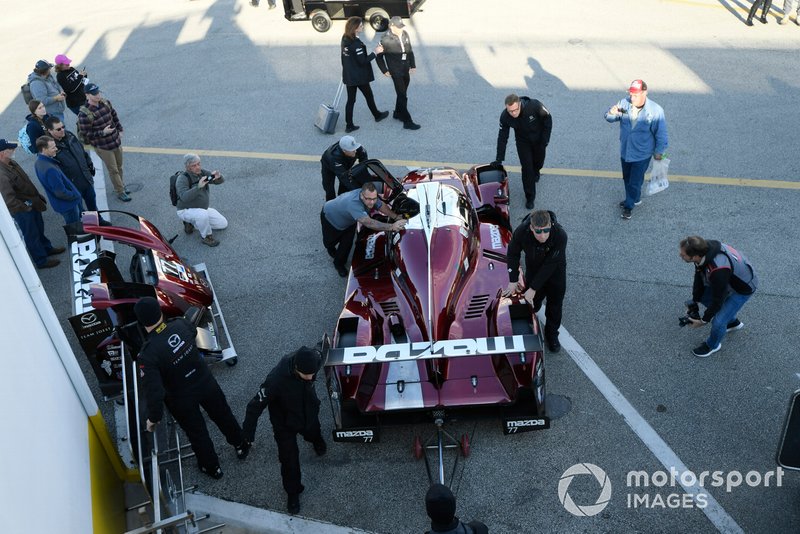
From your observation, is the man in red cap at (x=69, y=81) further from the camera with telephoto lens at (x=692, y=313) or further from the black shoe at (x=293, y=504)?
the camera with telephoto lens at (x=692, y=313)

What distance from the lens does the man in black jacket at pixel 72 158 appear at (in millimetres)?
8409

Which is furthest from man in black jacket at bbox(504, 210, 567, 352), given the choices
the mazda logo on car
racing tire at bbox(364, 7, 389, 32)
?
racing tire at bbox(364, 7, 389, 32)

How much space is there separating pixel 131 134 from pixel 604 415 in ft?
32.8

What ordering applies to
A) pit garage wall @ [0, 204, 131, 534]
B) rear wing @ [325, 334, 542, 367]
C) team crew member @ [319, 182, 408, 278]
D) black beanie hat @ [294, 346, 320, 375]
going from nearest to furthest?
pit garage wall @ [0, 204, 131, 534]
black beanie hat @ [294, 346, 320, 375]
rear wing @ [325, 334, 542, 367]
team crew member @ [319, 182, 408, 278]

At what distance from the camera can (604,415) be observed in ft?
20.4

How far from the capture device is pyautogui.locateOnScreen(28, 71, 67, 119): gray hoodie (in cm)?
1071

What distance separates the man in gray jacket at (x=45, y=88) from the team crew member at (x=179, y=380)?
7.00 meters

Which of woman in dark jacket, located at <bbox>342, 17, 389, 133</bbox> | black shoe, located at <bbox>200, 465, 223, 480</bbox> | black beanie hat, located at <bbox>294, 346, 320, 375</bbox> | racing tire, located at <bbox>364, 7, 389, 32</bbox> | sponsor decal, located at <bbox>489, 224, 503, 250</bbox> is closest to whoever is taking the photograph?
black beanie hat, located at <bbox>294, 346, 320, 375</bbox>

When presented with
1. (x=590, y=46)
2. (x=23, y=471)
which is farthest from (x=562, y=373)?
(x=590, y=46)

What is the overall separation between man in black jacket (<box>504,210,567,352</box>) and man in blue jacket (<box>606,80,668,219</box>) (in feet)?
8.18

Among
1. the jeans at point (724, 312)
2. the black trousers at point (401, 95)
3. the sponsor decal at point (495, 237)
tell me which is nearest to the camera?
the jeans at point (724, 312)

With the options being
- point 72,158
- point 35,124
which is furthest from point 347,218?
point 35,124

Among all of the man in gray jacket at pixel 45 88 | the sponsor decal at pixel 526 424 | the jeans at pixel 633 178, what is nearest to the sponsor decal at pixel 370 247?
the sponsor decal at pixel 526 424
